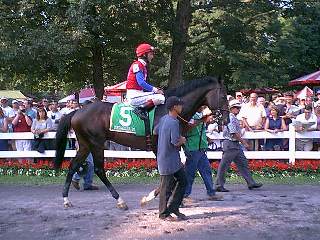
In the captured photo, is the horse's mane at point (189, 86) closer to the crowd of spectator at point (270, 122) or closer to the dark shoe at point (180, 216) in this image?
the dark shoe at point (180, 216)

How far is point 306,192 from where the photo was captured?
10.7 meters

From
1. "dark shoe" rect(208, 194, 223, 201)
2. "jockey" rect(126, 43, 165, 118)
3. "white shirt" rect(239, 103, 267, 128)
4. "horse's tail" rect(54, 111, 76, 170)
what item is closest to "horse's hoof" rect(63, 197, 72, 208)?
"horse's tail" rect(54, 111, 76, 170)

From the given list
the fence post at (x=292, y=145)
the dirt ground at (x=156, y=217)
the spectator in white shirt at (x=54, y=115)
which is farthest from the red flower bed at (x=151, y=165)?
the dirt ground at (x=156, y=217)

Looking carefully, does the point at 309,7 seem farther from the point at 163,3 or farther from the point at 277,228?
the point at 277,228

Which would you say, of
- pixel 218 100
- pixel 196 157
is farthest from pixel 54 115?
pixel 218 100

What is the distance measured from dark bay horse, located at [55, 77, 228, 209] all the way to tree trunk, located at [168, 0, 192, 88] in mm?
11686

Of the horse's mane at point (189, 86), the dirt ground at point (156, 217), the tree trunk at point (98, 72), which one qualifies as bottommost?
the dirt ground at point (156, 217)

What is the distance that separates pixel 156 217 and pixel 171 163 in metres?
0.95

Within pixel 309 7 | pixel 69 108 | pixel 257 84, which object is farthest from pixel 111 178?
pixel 257 84

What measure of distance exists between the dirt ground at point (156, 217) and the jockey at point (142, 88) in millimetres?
1775

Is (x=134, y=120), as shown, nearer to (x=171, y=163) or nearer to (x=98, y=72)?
(x=171, y=163)

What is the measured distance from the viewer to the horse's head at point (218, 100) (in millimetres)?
9141

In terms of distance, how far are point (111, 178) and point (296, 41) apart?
27.8 meters

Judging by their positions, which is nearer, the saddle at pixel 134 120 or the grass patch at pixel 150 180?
the saddle at pixel 134 120
